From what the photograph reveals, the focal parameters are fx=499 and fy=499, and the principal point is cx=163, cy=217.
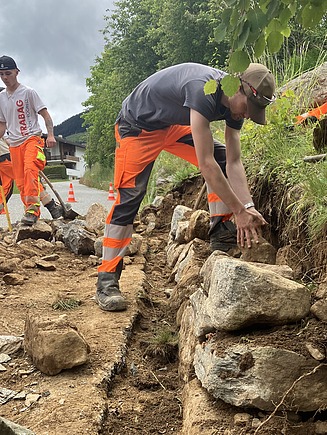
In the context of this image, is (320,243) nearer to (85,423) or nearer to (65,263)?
(85,423)

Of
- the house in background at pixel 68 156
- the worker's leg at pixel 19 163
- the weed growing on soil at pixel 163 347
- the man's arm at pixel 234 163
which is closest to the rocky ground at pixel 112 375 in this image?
the weed growing on soil at pixel 163 347

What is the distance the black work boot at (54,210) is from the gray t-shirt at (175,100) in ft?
12.6

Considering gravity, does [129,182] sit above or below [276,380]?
above

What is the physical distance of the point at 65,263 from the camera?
524cm

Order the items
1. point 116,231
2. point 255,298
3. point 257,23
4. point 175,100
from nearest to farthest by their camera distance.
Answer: point 257,23 → point 255,298 → point 175,100 → point 116,231

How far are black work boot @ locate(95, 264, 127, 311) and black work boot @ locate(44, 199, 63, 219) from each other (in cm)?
380

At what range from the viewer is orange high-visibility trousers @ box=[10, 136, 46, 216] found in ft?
20.0

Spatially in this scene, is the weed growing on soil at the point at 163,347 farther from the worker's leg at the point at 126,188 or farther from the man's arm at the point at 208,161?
the man's arm at the point at 208,161

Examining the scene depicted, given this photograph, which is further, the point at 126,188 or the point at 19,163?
the point at 19,163

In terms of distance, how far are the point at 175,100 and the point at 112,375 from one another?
179 centimetres

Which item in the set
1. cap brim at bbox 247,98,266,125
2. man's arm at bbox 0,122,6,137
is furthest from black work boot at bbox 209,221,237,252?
man's arm at bbox 0,122,6,137

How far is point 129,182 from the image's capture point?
140 inches

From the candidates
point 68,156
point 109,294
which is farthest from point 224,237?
point 68,156

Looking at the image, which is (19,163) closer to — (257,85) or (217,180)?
(217,180)
